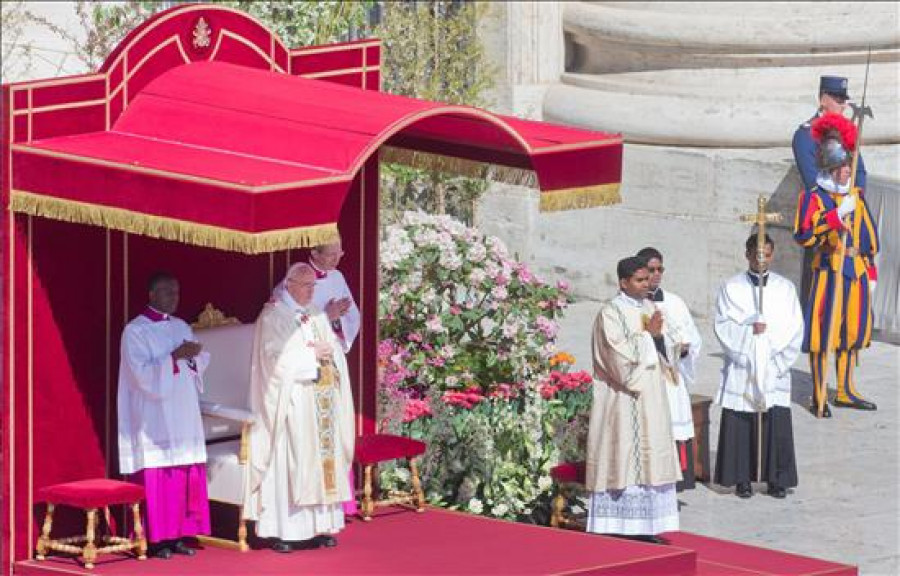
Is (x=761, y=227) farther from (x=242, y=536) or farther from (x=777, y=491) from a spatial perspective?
(x=242, y=536)

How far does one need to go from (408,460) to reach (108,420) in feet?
6.13

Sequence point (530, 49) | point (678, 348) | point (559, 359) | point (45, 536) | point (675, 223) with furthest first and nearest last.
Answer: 1. point (530, 49)
2. point (675, 223)
3. point (559, 359)
4. point (678, 348)
5. point (45, 536)

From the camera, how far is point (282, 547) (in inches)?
588

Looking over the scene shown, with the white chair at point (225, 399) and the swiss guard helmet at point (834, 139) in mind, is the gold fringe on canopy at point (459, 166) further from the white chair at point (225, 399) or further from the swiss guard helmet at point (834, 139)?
the swiss guard helmet at point (834, 139)

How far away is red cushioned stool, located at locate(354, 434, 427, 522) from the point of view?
15.7 meters

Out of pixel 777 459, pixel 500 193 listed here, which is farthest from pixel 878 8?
pixel 777 459

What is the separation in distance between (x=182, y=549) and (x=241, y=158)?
6.23ft

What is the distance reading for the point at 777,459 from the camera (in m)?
17.5

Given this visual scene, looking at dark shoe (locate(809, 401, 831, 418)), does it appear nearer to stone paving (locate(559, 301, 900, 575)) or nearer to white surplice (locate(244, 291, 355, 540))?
stone paving (locate(559, 301, 900, 575))

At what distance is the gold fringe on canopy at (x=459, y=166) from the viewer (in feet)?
52.1

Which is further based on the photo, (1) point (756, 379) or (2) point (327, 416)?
(1) point (756, 379)

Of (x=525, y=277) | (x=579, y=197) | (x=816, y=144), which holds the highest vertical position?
(x=816, y=144)

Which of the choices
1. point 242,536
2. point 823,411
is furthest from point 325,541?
point 823,411

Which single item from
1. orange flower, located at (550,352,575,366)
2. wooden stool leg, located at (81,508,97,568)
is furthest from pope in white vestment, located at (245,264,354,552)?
orange flower, located at (550,352,575,366)
